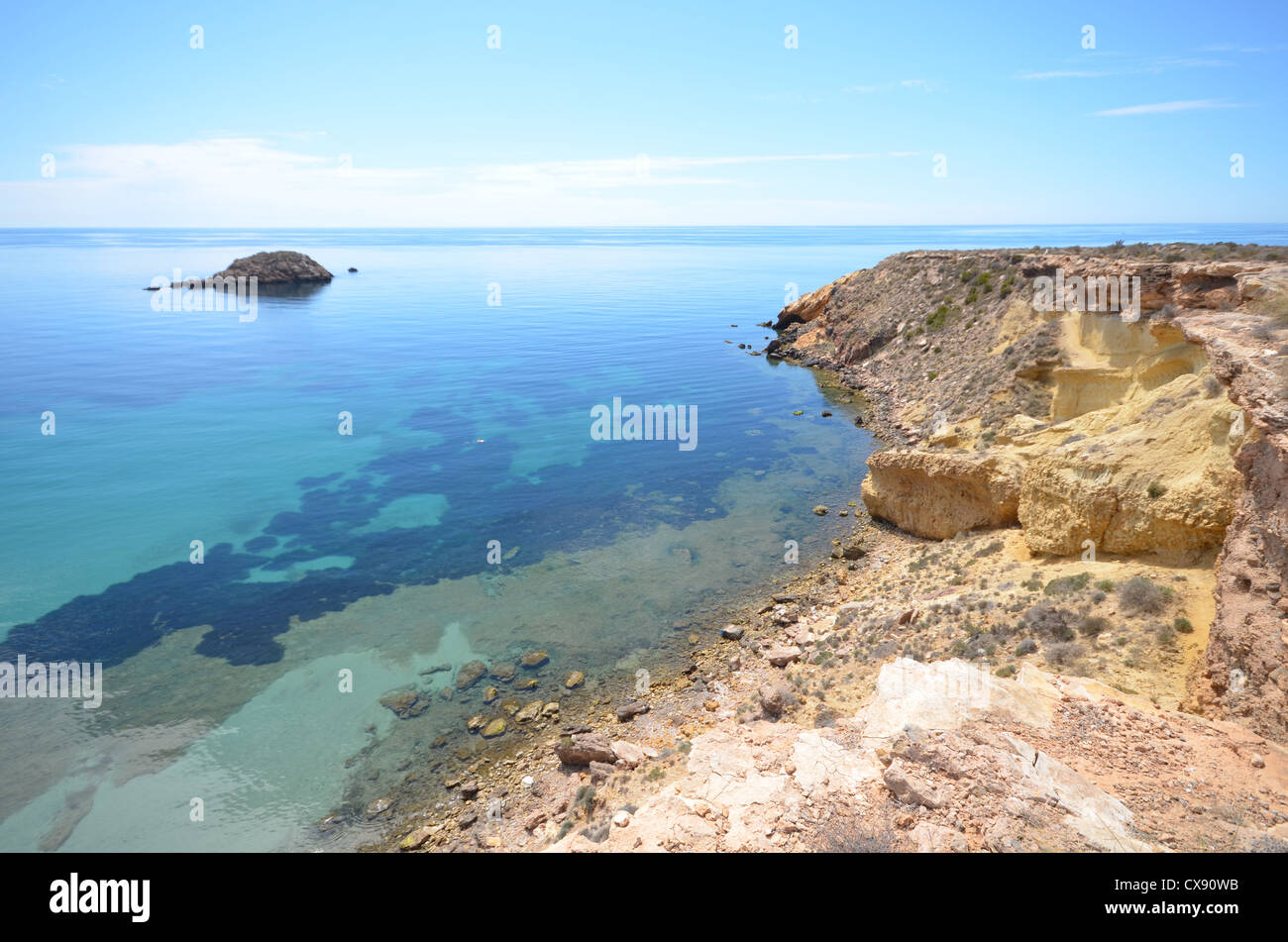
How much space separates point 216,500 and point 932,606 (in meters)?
32.1

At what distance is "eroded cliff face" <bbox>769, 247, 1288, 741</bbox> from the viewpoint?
12266 mm

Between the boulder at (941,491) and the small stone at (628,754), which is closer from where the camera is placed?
the small stone at (628,754)

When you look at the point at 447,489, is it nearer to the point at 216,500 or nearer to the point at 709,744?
the point at 216,500

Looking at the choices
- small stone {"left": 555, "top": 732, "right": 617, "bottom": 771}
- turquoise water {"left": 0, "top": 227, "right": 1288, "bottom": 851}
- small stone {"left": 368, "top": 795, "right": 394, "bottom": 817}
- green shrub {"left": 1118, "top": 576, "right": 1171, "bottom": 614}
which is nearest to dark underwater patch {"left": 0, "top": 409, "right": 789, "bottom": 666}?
turquoise water {"left": 0, "top": 227, "right": 1288, "bottom": 851}

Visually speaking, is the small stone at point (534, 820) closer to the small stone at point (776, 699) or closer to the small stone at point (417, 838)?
the small stone at point (417, 838)

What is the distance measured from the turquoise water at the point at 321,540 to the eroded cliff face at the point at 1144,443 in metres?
5.95

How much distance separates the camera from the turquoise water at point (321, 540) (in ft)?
54.1

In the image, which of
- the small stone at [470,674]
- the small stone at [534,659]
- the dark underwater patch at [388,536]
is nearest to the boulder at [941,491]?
the dark underwater patch at [388,536]

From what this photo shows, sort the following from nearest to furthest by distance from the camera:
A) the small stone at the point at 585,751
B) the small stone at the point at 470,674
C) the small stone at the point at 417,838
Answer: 1. the small stone at the point at 417,838
2. the small stone at the point at 585,751
3. the small stone at the point at 470,674

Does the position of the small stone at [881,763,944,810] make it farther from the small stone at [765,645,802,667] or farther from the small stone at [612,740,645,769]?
the small stone at [765,645,802,667]

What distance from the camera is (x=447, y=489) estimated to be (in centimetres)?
3319

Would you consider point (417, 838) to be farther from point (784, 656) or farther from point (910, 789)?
point (910, 789)

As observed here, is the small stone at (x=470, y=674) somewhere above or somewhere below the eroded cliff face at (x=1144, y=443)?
below
